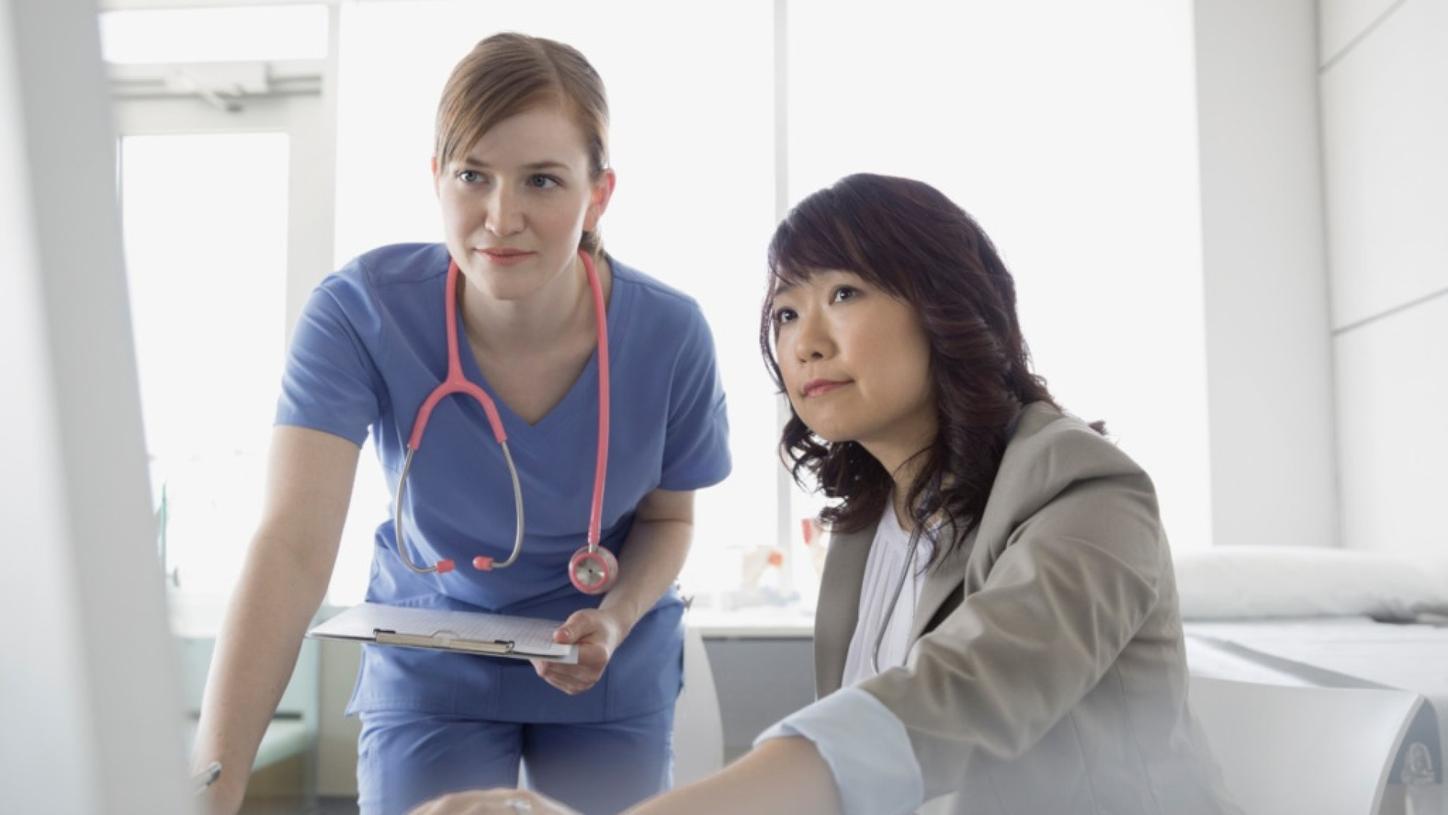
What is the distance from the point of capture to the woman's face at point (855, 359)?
964mm

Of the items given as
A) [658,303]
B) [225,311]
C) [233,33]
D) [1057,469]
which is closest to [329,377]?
[658,303]

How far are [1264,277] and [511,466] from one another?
7.34 feet

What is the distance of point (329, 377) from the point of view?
3.59ft

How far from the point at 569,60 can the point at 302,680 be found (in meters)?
2.01

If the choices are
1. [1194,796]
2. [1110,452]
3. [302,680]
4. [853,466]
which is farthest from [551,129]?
[302,680]

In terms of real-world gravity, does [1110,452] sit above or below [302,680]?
above

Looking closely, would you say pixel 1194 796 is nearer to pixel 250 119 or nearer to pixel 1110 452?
pixel 1110 452

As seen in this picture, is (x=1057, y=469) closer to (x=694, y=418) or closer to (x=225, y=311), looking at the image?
(x=694, y=418)

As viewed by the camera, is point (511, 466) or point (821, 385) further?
point (511, 466)

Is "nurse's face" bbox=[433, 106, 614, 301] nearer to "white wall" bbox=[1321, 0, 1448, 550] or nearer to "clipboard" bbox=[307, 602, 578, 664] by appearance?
"clipboard" bbox=[307, 602, 578, 664]

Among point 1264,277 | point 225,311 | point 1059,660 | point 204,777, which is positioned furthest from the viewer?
point 225,311

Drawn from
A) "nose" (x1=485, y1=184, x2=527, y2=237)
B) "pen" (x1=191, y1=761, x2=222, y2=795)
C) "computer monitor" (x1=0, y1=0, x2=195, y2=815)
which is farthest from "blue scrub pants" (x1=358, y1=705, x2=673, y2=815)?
"computer monitor" (x1=0, y1=0, x2=195, y2=815)

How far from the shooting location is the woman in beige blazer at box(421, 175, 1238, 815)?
575mm

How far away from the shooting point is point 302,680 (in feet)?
8.84
